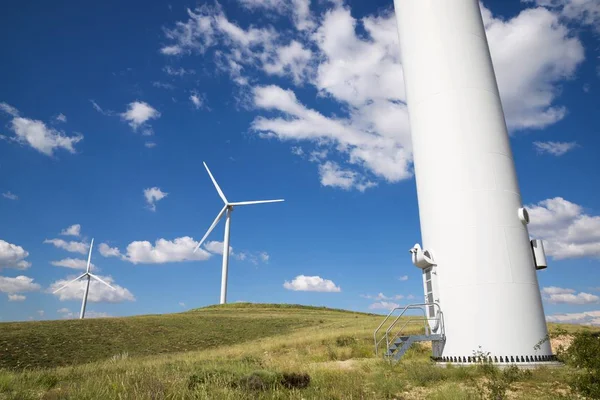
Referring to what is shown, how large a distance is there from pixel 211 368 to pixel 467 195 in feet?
33.1

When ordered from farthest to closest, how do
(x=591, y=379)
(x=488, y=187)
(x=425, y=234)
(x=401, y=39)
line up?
(x=401, y=39), (x=425, y=234), (x=488, y=187), (x=591, y=379)

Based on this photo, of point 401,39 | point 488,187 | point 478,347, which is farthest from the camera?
point 401,39

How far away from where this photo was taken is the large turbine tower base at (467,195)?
43.7 ft

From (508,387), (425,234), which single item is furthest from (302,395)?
(425,234)

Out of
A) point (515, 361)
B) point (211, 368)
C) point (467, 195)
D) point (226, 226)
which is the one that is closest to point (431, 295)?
point (515, 361)

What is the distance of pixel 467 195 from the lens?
47.3 feet

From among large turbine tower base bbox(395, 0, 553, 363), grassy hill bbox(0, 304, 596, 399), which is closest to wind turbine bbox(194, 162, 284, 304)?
grassy hill bbox(0, 304, 596, 399)

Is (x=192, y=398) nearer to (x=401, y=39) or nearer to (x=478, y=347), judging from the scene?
(x=478, y=347)

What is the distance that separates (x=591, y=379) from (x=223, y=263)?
2150 inches

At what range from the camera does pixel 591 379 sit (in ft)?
28.1

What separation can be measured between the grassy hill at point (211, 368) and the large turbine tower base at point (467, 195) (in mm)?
A: 1774

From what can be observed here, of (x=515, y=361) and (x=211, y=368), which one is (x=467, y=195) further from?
(x=211, y=368)

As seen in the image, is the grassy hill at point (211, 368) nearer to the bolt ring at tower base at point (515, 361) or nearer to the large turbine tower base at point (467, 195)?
the bolt ring at tower base at point (515, 361)

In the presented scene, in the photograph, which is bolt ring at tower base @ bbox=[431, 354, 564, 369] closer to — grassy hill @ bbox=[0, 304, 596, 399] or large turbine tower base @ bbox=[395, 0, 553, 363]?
large turbine tower base @ bbox=[395, 0, 553, 363]
